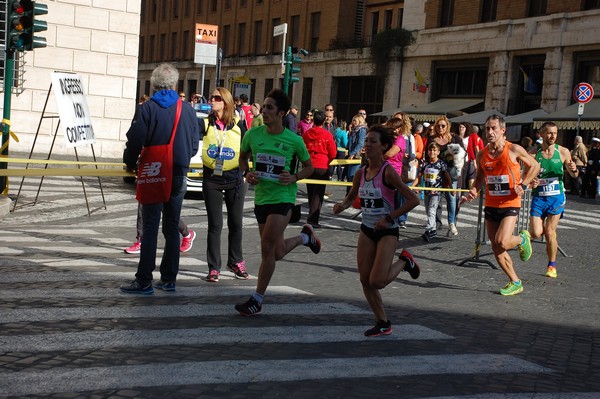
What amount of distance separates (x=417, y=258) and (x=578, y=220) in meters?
8.20

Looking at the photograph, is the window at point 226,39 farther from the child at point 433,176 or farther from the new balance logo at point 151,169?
the new balance logo at point 151,169

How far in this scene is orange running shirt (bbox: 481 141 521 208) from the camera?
965 centimetres

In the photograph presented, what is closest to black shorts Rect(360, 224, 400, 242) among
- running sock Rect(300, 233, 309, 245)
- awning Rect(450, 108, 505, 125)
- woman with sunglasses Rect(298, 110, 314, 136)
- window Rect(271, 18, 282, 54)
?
running sock Rect(300, 233, 309, 245)

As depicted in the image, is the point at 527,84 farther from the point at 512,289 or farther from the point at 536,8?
the point at 512,289

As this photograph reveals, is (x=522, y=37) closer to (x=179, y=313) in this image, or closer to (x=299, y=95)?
(x=299, y=95)

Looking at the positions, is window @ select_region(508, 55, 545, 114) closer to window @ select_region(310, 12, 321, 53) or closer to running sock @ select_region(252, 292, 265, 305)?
window @ select_region(310, 12, 321, 53)

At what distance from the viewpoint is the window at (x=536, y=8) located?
35.4 m

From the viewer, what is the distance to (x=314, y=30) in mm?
52344

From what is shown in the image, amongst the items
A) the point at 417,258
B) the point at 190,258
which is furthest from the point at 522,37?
the point at 190,258

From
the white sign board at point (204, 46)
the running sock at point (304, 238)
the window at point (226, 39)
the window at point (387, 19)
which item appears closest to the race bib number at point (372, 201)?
the running sock at point (304, 238)

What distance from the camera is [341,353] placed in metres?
6.29

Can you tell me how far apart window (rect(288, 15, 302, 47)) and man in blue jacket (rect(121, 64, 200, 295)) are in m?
46.1

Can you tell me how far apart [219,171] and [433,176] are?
610cm

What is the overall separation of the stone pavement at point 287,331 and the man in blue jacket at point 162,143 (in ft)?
0.92
